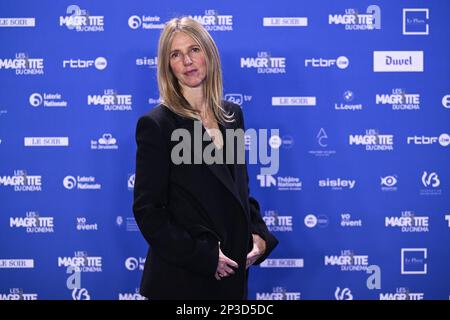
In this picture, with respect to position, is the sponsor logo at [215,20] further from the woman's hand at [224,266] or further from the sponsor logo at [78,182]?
the woman's hand at [224,266]

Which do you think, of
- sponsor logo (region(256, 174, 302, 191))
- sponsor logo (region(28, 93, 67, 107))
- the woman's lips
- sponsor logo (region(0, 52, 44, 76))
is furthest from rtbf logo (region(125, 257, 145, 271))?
the woman's lips

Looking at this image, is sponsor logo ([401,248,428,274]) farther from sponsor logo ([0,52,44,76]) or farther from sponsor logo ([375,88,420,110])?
sponsor logo ([0,52,44,76])

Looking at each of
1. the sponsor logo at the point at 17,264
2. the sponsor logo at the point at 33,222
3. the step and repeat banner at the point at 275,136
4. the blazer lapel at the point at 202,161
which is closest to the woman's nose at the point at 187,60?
the blazer lapel at the point at 202,161

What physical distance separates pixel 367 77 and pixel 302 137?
1.90ft

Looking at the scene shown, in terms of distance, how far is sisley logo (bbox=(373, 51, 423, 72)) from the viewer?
3221 millimetres

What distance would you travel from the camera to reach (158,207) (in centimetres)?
200

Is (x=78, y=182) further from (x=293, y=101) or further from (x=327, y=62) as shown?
(x=327, y=62)

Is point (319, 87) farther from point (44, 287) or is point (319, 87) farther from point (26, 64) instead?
point (44, 287)

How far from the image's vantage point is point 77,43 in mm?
3217

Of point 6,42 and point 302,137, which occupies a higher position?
point 6,42

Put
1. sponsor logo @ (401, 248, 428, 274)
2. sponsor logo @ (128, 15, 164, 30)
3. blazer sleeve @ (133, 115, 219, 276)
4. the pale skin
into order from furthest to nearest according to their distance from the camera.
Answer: sponsor logo @ (401, 248, 428, 274)
sponsor logo @ (128, 15, 164, 30)
the pale skin
blazer sleeve @ (133, 115, 219, 276)

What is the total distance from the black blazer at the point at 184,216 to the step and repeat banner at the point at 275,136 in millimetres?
1194

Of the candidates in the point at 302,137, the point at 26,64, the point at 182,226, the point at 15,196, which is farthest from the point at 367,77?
the point at 15,196

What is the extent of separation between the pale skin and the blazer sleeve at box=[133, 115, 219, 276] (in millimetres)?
122
